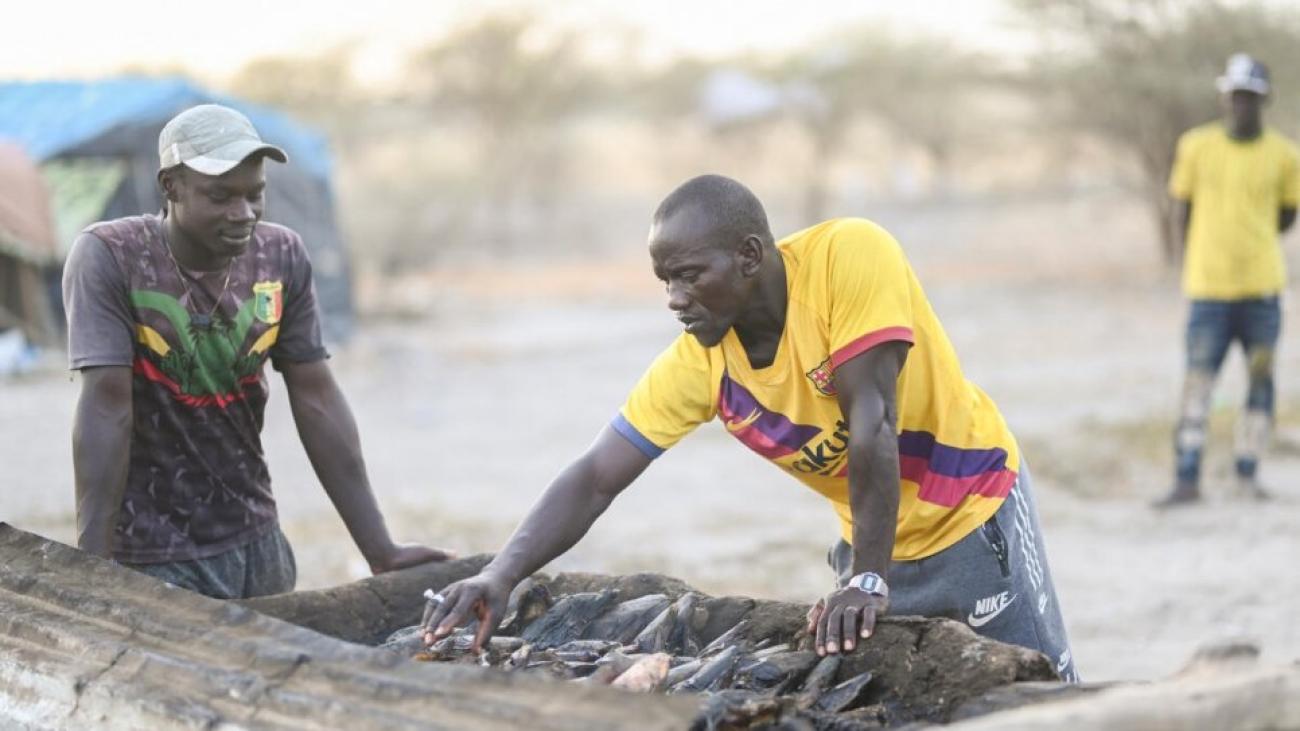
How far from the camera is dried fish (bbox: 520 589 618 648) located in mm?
3836

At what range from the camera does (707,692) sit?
124 inches

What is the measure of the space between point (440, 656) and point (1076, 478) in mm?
6500

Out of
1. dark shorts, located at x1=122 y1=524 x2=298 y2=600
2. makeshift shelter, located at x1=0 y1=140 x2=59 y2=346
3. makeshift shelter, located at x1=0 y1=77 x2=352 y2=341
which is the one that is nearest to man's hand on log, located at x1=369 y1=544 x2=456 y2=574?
dark shorts, located at x1=122 y1=524 x2=298 y2=600

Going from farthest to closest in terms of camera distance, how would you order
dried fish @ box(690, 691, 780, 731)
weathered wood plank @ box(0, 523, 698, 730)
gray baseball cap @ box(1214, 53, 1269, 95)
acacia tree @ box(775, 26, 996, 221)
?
acacia tree @ box(775, 26, 996, 221), gray baseball cap @ box(1214, 53, 1269, 95), dried fish @ box(690, 691, 780, 731), weathered wood plank @ box(0, 523, 698, 730)

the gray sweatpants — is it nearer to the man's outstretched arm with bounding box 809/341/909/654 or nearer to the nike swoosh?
the nike swoosh

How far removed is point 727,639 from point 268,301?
1376 mm

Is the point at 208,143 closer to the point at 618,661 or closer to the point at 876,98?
the point at 618,661

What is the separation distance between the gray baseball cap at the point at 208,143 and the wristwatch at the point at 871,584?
1.64m

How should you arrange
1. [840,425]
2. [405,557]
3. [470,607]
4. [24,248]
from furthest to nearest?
1. [24,248]
2. [405,557]
3. [470,607]
4. [840,425]

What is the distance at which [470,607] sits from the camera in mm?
3512

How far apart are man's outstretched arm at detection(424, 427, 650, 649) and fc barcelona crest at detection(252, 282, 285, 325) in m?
0.83

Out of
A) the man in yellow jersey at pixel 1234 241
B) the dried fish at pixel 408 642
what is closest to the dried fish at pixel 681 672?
the dried fish at pixel 408 642

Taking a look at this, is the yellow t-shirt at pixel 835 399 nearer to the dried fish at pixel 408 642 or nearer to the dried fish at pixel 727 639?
the dried fish at pixel 727 639

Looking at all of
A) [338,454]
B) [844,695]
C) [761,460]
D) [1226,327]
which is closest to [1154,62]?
[761,460]
